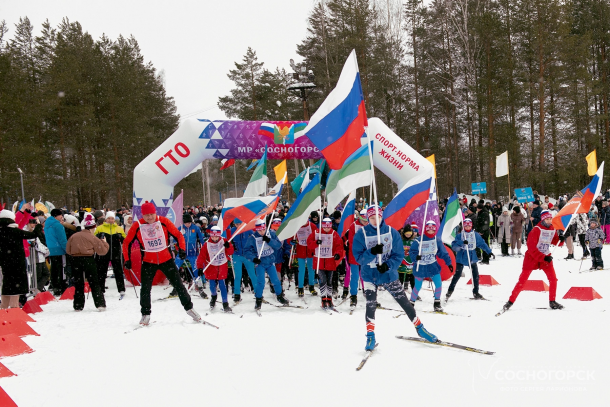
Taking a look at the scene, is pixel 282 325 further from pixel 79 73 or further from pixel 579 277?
pixel 79 73

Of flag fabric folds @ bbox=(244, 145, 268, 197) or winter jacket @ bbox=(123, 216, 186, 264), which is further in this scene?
flag fabric folds @ bbox=(244, 145, 268, 197)

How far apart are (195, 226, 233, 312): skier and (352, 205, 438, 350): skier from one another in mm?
3640

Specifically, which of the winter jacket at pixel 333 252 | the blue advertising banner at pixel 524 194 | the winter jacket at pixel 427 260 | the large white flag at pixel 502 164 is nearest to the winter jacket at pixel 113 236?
the winter jacket at pixel 333 252

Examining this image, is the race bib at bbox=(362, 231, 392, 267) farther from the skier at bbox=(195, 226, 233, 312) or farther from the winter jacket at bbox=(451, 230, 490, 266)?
the winter jacket at bbox=(451, 230, 490, 266)

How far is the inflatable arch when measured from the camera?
10781 millimetres

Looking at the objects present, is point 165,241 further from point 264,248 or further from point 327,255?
point 327,255

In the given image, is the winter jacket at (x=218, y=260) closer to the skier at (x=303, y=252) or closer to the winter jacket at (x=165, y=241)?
the winter jacket at (x=165, y=241)

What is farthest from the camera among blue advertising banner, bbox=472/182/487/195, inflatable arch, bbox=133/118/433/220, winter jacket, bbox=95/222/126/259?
blue advertising banner, bbox=472/182/487/195

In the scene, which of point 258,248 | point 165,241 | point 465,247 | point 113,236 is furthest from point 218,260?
point 465,247

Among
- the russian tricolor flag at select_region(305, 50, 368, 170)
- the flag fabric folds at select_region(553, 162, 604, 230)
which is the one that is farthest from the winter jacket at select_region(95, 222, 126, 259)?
the flag fabric folds at select_region(553, 162, 604, 230)

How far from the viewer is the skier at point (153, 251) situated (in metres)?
7.07

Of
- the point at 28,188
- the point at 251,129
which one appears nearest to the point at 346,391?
the point at 251,129

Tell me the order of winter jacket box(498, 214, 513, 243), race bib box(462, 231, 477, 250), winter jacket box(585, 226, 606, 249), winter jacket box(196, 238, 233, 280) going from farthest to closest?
1. winter jacket box(498, 214, 513, 243)
2. winter jacket box(585, 226, 606, 249)
3. race bib box(462, 231, 477, 250)
4. winter jacket box(196, 238, 233, 280)

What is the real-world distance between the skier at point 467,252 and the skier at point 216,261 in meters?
4.53
